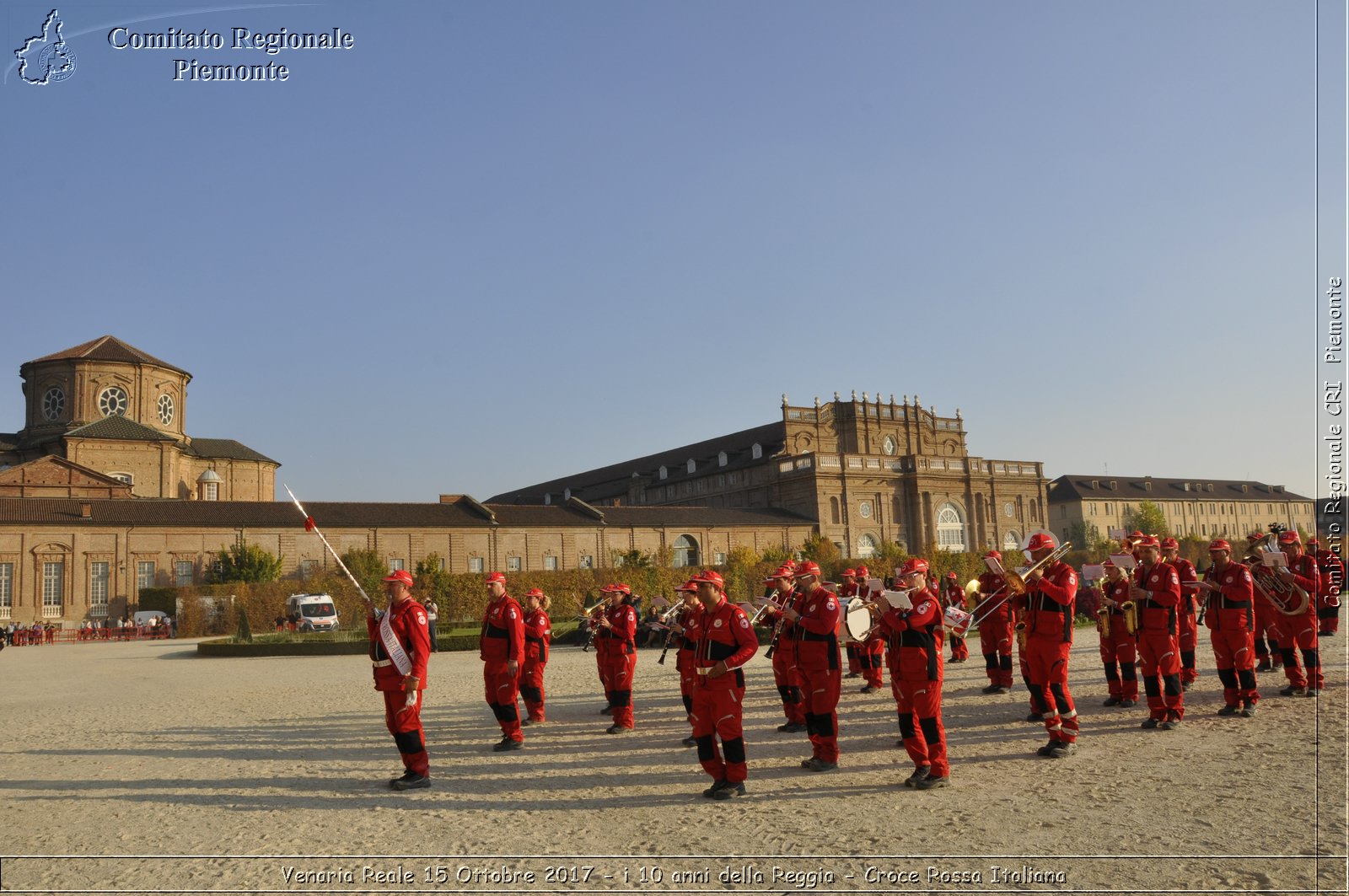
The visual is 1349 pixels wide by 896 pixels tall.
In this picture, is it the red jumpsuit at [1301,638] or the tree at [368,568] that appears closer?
the red jumpsuit at [1301,638]

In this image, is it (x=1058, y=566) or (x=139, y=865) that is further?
(x=1058, y=566)

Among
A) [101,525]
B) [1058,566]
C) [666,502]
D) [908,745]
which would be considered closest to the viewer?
[908,745]

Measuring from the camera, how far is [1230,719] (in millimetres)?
11469

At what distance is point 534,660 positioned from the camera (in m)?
12.8

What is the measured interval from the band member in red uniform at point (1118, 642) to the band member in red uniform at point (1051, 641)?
1999 millimetres

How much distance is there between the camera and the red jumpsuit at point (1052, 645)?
9812 millimetres

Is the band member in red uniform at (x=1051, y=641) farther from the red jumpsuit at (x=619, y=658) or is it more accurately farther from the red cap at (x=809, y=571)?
the red jumpsuit at (x=619, y=658)

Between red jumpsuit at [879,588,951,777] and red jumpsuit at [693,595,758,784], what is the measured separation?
4.72 feet

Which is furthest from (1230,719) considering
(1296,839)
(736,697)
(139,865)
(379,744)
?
(139,865)

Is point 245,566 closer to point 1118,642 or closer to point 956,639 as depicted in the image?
point 956,639

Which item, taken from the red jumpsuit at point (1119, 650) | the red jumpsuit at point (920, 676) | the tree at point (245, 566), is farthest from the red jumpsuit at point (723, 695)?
the tree at point (245, 566)

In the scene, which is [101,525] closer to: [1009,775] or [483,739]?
[483,739]

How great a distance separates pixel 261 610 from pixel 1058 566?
40.1m

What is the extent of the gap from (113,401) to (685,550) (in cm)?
4497
